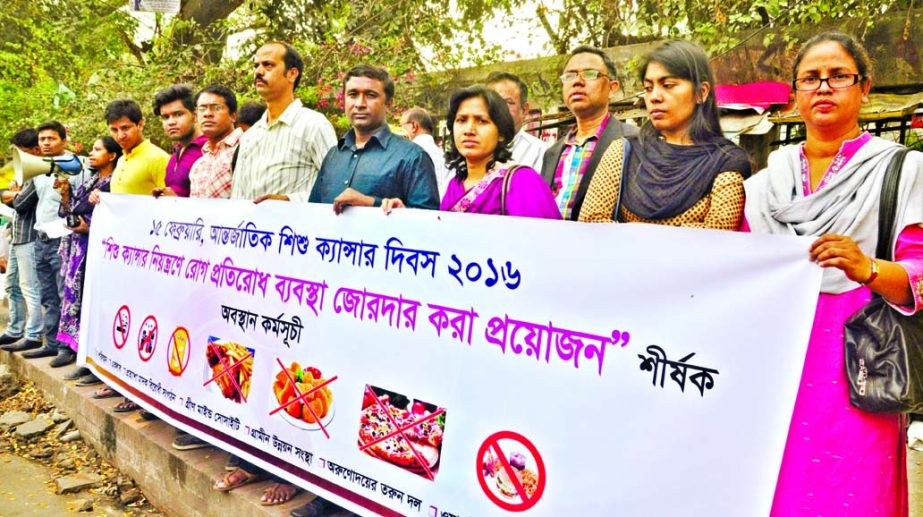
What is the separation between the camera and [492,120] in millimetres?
2434

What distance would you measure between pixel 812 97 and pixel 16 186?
19.7 feet

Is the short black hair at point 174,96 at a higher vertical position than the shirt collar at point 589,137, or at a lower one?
higher

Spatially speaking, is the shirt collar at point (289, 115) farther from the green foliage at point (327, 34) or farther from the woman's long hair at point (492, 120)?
the green foliage at point (327, 34)

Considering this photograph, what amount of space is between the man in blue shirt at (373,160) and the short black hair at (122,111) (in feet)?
6.16

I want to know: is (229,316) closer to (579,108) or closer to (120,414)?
(120,414)

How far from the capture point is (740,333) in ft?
5.16

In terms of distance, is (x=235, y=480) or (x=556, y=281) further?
(x=235, y=480)

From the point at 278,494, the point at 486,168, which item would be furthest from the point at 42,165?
the point at 486,168

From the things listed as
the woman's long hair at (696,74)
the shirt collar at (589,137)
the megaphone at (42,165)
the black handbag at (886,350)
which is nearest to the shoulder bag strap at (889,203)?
the black handbag at (886,350)

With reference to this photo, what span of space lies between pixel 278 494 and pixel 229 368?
0.59 metres

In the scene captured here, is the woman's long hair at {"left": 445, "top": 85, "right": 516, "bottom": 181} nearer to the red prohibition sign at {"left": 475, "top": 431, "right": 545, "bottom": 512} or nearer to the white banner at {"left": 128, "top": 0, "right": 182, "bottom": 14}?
the red prohibition sign at {"left": 475, "top": 431, "right": 545, "bottom": 512}

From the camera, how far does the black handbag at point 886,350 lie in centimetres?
153

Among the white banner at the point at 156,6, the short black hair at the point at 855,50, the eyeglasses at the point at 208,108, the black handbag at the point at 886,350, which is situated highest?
the white banner at the point at 156,6

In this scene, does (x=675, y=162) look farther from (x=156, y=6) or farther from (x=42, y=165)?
(x=156, y=6)
